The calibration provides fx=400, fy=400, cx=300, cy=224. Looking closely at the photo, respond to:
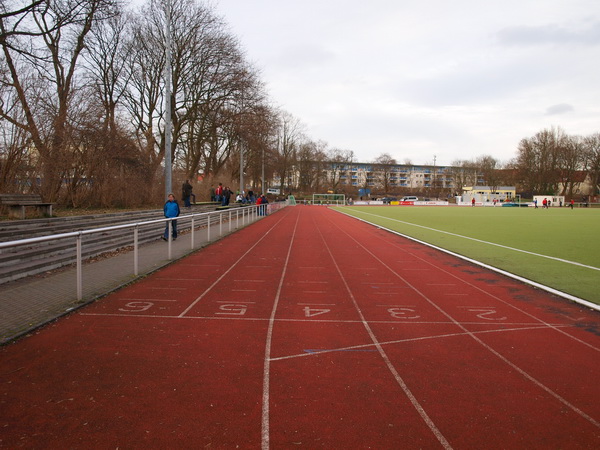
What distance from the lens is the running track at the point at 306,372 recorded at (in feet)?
9.57

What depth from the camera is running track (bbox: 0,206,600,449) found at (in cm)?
292

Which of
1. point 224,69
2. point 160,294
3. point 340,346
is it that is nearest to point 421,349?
point 340,346

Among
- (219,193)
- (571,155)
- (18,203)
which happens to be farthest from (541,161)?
(18,203)

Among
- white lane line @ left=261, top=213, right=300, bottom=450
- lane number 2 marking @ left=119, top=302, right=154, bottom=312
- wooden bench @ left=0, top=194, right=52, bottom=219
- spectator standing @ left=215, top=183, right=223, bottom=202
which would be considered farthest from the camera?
spectator standing @ left=215, top=183, right=223, bottom=202

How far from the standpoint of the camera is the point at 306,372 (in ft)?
12.9

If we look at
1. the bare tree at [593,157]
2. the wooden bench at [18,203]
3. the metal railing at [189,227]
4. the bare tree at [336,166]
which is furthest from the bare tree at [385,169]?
the wooden bench at [18,203]

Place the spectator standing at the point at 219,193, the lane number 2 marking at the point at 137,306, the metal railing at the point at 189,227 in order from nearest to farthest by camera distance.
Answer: the lane number 2 marking at the point at 137,306
the metal railing at the point at 189,227
the spectator standing at the point at 219,193

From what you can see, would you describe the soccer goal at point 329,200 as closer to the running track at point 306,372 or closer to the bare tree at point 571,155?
the bare tree at point 571,155

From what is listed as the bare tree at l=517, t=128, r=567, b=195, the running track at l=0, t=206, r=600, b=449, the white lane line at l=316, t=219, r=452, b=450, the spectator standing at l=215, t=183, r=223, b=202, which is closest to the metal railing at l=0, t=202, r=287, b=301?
the running track at l=0, t=206, r=600, b=449

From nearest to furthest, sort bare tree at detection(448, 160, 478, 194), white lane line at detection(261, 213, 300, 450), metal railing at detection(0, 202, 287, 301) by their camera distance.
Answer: white lane line at detection(261, 213, 300, 450) < metal railing at detection(0, 202, 287, 301) < bare tree at detection(448, 160, 478, 194)

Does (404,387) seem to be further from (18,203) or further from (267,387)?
(18,203)

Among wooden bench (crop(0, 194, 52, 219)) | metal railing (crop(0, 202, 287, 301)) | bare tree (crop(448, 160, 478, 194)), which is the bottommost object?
metal railing (crop(0, 202, 287, 301))

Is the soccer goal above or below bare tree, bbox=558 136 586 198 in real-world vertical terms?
below

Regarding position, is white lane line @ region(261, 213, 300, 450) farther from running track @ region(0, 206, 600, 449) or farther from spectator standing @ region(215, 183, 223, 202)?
spectator standing @ region(215, 183, 223, 202)
